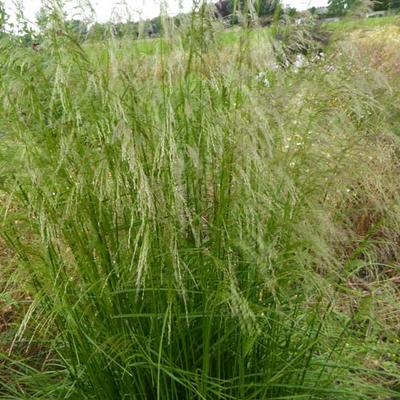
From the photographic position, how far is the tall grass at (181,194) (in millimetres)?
1772

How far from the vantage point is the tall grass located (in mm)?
1772

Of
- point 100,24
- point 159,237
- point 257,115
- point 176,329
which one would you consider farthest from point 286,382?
point 100,24

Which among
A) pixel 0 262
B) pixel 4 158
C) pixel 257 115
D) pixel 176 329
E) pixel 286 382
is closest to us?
pixel 257 115

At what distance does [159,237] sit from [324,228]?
516 mm

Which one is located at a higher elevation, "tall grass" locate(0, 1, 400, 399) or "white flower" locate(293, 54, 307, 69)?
"white flower" locate(293, 54, 307, 69)

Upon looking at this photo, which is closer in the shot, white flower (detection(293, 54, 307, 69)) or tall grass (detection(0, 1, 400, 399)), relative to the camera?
tall grass (detection(0, 1, 400, 399))

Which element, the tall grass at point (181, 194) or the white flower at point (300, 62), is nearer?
the tall grass at point (181, 194)

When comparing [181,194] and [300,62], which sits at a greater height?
[300,62]

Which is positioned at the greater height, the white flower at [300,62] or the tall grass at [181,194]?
the white flower at [300,62]

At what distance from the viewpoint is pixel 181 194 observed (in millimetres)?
1791

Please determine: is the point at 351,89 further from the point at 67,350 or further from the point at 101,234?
the point at 67,350

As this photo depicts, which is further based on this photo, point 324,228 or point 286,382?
point 286,382

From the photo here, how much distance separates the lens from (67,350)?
2.24 m

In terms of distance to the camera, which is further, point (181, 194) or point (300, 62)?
point (300, 62)
